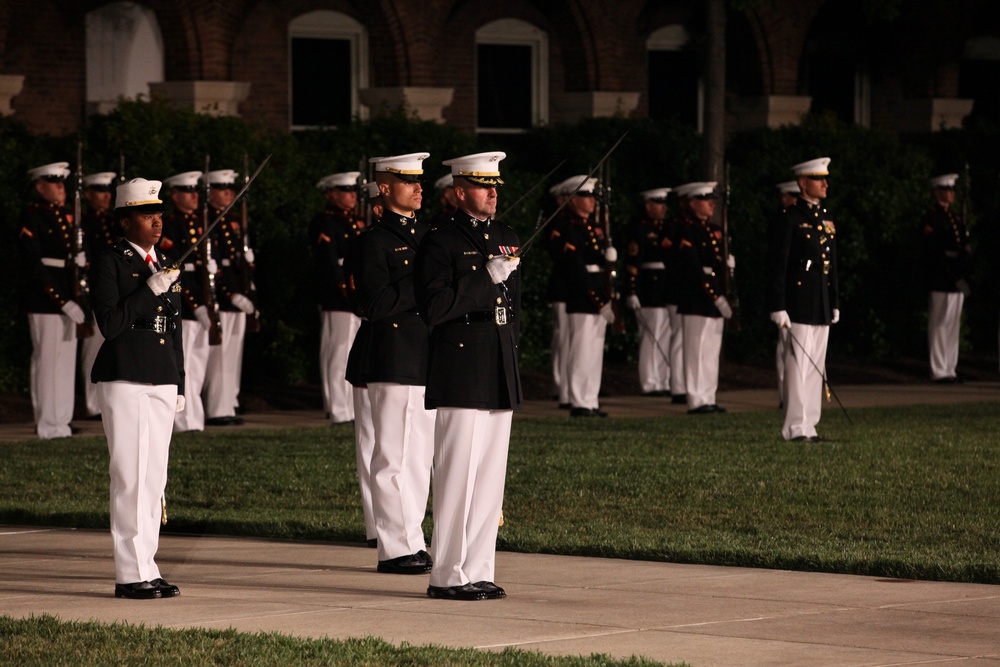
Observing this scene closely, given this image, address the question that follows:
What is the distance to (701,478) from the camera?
13125 millimetres

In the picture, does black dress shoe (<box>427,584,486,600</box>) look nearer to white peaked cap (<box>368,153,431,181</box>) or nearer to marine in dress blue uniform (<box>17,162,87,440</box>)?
white peaked cap (<box>368,153,431,181</box>)

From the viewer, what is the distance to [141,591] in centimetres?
886

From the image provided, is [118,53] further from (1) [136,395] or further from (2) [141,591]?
(2) [141,591]

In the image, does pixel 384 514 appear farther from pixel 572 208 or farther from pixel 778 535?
pixel 572 208

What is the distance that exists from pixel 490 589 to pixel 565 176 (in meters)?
15.6

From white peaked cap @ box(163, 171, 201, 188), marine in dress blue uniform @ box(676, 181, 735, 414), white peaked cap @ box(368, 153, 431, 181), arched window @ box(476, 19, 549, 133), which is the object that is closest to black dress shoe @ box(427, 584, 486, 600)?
white peaked cap @ box(368, 153, 431, 181)

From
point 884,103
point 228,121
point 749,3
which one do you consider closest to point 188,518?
point 228,121

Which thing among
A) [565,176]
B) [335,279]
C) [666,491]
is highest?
[565,176]

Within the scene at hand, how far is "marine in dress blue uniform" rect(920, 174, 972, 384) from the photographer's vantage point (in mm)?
21891

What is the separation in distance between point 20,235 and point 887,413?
26.1 feet

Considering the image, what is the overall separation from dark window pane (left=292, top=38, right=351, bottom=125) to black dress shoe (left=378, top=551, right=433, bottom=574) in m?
18.1

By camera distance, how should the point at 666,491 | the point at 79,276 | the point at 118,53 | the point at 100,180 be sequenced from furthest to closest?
1. the point at 118,53
2. the point at 100,180
3. the point at 79,276
4. the point at 666,491

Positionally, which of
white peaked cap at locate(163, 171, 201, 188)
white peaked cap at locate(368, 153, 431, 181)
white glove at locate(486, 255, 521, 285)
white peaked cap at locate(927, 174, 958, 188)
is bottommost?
white glove at locate(486, 255, 521, 285)

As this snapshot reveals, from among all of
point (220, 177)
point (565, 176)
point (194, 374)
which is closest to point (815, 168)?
point (220, 177)
